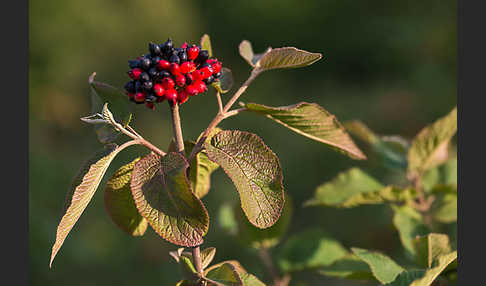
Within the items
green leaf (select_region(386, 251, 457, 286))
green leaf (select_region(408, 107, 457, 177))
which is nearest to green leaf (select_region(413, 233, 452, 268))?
green leaf (select_region(386, 251, 457, 286))

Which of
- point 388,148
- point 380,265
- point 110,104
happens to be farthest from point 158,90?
point 388,148

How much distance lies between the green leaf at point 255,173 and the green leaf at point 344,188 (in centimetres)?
36

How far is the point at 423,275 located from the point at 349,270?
217 mm

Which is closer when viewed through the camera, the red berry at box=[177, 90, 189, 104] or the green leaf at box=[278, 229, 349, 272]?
the red berry at box=[177, 90, 189, 104]

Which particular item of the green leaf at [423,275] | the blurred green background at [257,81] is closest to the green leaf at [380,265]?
→ the green leaf at [423,275]

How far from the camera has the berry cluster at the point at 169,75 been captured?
0.72 meters

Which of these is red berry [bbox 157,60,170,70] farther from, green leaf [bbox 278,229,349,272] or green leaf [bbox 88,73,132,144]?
green leaf [bbox 278,229,349,272]

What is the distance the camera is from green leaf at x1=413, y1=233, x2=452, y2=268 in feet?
2.79

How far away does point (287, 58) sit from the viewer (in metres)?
0.79

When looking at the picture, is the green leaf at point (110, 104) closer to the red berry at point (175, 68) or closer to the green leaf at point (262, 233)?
the red berry at point (175, 68)

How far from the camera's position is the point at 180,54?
74 centimetres

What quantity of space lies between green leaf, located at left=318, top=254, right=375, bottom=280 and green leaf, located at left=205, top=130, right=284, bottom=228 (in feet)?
0.99

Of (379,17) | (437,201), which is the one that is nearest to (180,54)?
(437,201)

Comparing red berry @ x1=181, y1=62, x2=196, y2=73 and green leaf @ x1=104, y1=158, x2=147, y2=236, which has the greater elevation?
red berry @ x1=181, y1=62, x2=196, y2=73
